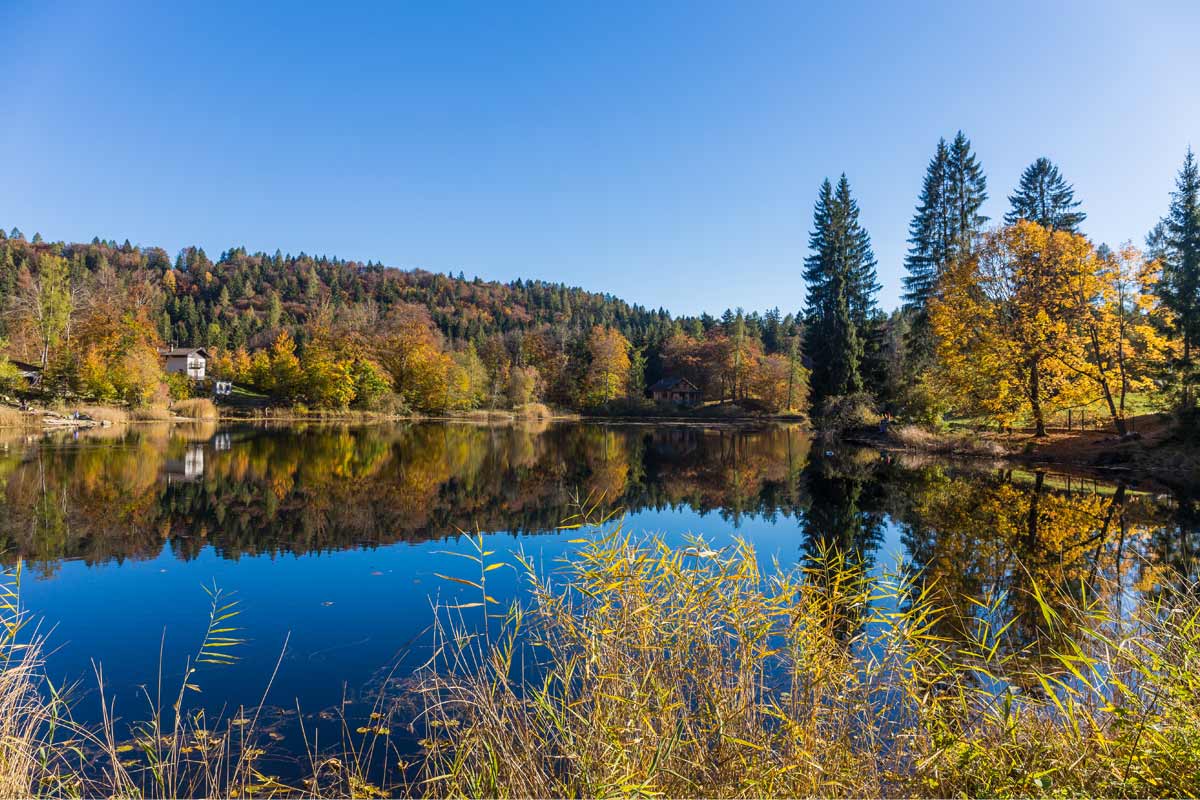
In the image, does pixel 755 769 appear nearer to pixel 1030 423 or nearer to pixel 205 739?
pixel 205 739

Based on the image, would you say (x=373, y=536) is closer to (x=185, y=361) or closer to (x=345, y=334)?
(x=345, y=334)

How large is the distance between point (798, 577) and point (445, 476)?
1377cm

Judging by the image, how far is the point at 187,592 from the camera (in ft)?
26.8

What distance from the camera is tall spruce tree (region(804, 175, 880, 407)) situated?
120 ft

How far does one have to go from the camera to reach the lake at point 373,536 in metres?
6.21

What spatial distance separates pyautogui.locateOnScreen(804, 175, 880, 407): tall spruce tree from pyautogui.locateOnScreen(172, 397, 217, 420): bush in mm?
44562

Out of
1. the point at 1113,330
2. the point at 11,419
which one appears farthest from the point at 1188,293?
the point at 11,419

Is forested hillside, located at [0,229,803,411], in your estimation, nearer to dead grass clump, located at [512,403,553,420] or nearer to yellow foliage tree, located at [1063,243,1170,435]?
dead grass clump, located at [512,403,553,420]

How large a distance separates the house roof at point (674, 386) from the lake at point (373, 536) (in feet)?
191

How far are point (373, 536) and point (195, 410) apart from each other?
46008 millimetres

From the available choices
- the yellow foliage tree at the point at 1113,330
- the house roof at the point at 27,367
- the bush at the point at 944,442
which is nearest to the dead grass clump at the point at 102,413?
the house roof at the point at 27,367

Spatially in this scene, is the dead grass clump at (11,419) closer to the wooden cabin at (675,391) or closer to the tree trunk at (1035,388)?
the tree trunk at (1035,388)

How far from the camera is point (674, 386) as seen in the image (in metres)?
82.9

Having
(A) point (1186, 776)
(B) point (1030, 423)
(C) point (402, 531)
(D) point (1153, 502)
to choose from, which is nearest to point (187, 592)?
(C) point (402, 531)
